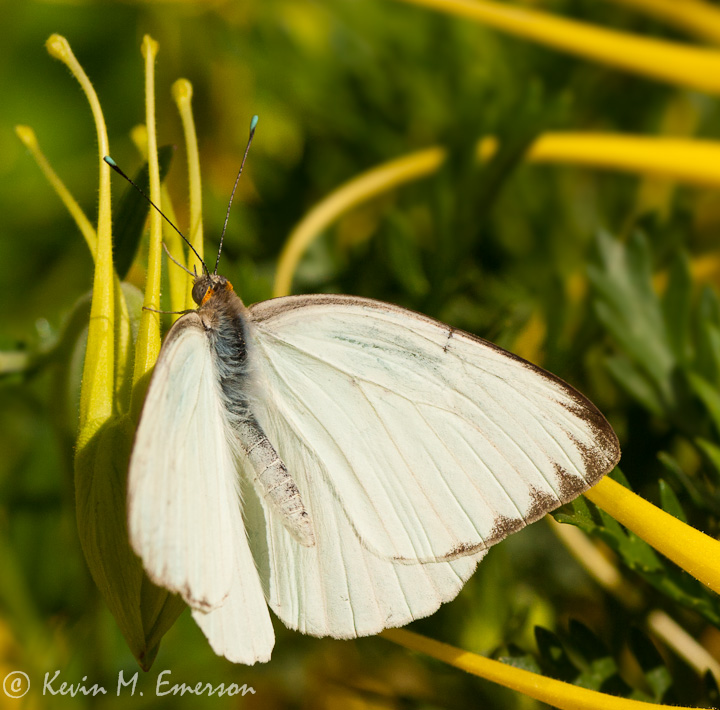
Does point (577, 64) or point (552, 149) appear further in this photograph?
point (577, 64)

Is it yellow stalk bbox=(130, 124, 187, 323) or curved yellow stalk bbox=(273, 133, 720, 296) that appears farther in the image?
curved yellow stalk bbox=(273, 133, 720, 296)

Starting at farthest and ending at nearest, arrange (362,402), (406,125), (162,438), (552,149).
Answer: (406,125) < (552,149) < (362,402) < (162,438)

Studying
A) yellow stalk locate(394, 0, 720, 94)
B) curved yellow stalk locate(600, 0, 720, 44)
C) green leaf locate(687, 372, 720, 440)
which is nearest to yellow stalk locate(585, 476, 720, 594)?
→ green leaf locate(687, 372, 720, 440)

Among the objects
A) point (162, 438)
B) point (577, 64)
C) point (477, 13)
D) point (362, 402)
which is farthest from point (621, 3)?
point (162, 438)

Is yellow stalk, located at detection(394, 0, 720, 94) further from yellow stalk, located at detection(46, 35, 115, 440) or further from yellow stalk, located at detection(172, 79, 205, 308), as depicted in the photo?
yellow stalk, located at detection(46, 35, 115, 440)

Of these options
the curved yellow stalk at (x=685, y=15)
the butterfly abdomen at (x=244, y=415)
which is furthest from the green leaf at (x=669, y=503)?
the curved yellow stalk at (x=685, y=15)

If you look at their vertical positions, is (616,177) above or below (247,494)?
above

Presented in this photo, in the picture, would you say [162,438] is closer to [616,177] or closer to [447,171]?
[447,171]

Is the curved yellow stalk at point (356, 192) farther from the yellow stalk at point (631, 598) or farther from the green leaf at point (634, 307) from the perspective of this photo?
the yellow stalk at point (631, 598)
